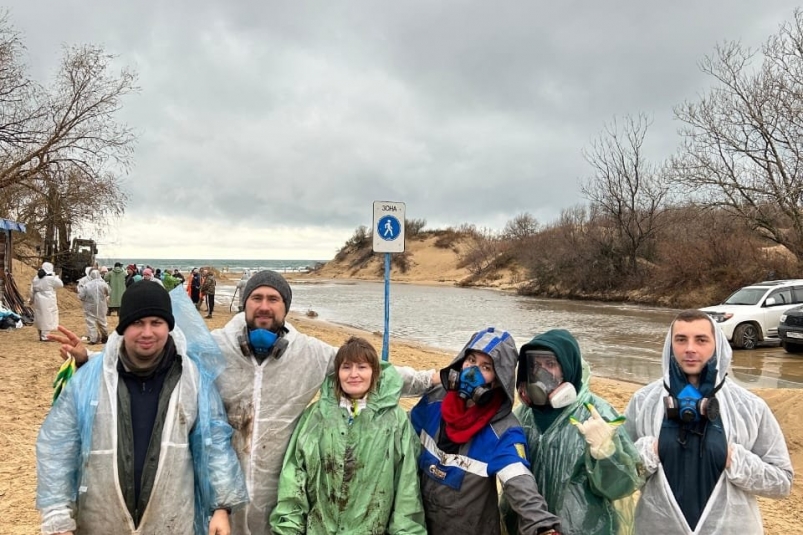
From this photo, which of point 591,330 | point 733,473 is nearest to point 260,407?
point 733,473

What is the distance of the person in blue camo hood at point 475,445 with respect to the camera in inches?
91.8

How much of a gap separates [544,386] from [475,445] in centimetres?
41

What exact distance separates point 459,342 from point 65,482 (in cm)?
1537

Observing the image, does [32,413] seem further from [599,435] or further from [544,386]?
[599,435]

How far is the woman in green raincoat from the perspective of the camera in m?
Result: 2.46

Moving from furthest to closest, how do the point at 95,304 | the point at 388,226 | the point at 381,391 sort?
1. the point at 95,304
2. the point at 388,226
3. the point at 381,391

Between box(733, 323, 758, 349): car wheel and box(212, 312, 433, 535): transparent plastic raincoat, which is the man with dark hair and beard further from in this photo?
box(733, 323, 758, 349): car wheel

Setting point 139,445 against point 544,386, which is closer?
point 139,445

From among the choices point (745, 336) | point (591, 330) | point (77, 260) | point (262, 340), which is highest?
point (77, 260)

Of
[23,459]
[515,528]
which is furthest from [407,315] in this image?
[515,528]

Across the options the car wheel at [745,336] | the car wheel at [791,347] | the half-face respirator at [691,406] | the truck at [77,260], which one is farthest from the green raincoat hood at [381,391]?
the truck at [77,260]

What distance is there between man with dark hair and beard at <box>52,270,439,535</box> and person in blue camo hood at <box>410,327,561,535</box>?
708 millimetres

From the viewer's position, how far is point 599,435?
7.09 feet

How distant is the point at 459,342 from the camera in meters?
17.2
